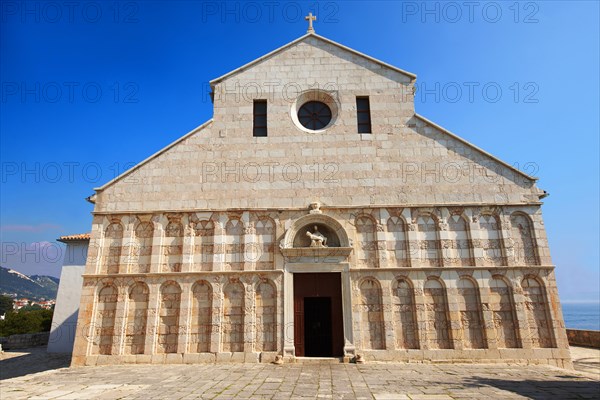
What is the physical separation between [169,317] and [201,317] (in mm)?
1023

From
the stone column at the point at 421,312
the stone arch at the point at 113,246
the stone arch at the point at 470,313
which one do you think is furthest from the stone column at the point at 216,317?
the stone arch at the point at 470,313

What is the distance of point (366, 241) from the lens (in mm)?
11500

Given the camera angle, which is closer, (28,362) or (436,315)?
(436,315)

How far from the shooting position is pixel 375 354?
10.5 m

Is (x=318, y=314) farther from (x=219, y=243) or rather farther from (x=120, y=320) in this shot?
(x=120, y=320)

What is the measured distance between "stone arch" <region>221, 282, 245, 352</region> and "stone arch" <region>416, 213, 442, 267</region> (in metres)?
5.86

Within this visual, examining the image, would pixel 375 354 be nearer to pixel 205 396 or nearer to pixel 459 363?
pixel 459 363

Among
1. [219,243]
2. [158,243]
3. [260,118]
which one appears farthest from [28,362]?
[260,118]

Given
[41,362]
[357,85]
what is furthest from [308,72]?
[41,362]

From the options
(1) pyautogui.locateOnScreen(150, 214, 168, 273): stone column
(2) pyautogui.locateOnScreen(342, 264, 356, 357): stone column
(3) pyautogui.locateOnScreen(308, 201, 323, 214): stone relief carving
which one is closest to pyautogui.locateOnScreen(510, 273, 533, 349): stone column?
(2) pyautogui.locateOnScreen(342, 264, 356, 357): stone column

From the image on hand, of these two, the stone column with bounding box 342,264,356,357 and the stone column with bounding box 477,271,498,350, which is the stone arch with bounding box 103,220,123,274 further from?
the stone column with bounding box 477,271,498,350

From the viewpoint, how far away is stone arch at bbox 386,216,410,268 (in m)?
11.3

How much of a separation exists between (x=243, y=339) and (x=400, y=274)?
5.24 metres

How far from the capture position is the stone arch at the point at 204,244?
1151 centimetres
